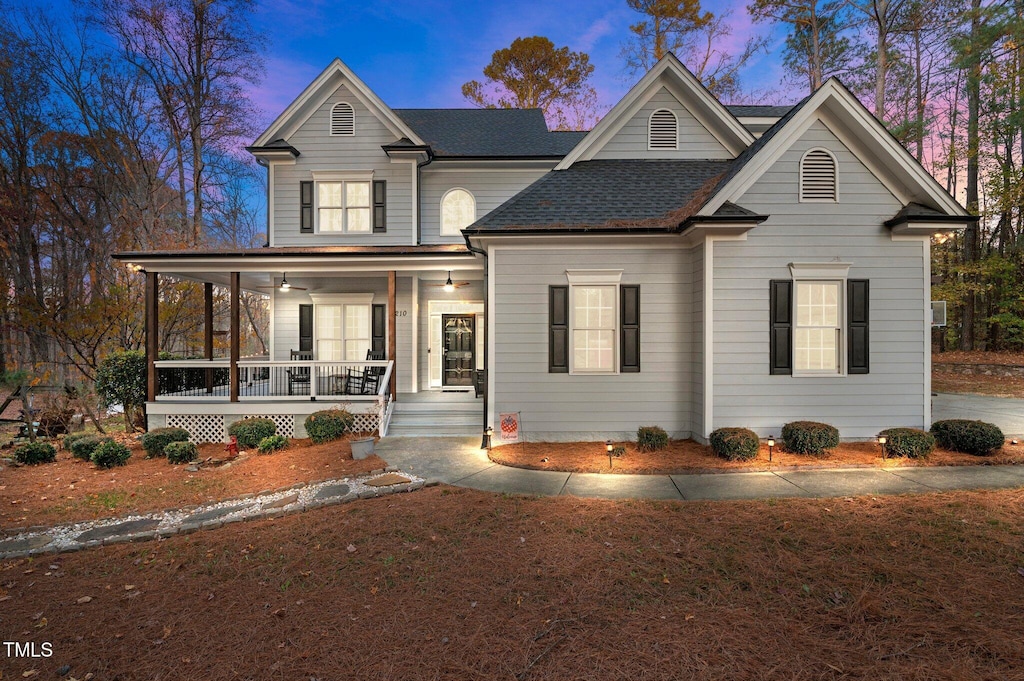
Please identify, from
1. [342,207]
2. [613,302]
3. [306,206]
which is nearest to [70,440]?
[306,206]

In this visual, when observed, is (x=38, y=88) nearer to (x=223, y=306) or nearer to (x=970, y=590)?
(x=223, y=306)

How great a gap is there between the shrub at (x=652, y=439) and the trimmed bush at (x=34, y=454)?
Answer: 11.2 metres

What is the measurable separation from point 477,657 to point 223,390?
1070 cm

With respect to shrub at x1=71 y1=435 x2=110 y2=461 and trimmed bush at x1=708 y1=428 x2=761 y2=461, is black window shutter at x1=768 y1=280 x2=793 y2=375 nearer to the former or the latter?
trimmed bush at x1=708 y1=428 x2=761 y2=461

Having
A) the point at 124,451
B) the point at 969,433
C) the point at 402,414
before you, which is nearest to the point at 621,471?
the point at 402,414

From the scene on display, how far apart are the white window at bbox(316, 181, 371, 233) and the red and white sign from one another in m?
7.14

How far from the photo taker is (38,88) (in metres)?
18.8

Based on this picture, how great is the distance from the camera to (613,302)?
8.89m

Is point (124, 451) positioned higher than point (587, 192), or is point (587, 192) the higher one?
point (587, 192)

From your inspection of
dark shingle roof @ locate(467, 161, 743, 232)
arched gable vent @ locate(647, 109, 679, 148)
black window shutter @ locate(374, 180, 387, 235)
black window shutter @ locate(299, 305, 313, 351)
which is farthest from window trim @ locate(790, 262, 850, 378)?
black window shutter @ locate(299, 305, 313, 351)

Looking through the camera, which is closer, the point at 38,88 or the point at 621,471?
the point at 621,471

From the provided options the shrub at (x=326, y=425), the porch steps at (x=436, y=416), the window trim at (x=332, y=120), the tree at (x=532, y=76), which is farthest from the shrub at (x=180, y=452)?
the tree at (x=532, y=76)

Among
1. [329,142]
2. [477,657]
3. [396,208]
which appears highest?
[329,142]

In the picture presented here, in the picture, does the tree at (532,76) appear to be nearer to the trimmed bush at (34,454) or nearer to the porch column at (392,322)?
the porch column at (392,322)
